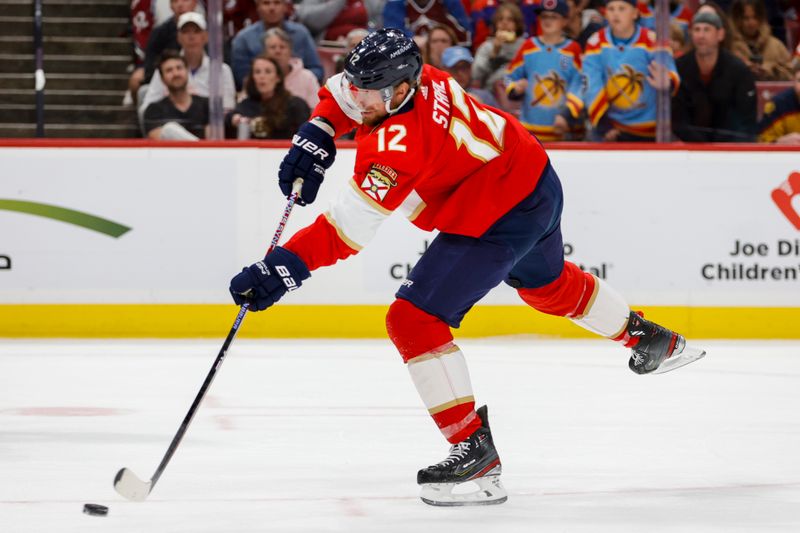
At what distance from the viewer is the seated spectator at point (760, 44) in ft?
21.8

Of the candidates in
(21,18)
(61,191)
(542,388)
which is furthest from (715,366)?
(21,18)

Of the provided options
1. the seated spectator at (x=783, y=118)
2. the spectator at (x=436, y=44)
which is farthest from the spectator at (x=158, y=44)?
the seated spectator at (x=783, y=118)

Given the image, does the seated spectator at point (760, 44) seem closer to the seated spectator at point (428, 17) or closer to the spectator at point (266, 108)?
the seated spectator at point (428, 17)

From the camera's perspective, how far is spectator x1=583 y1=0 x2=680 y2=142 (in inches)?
257

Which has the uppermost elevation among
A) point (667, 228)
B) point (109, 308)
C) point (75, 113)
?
point (75, 113)

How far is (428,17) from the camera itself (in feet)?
22.7

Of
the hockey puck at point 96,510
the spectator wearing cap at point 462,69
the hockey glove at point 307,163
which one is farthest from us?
the spectator wearing cap at point 462,69

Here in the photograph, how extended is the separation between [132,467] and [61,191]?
10.2 feet

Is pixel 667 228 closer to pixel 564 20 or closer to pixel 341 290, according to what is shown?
pixel 564 20

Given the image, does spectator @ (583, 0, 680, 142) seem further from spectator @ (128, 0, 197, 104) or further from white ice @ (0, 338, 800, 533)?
spectator @ (128, 0, 197, 104)

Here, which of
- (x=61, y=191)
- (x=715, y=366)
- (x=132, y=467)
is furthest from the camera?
(x=61, y=191)

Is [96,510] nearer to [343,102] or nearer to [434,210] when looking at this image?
[434,210]

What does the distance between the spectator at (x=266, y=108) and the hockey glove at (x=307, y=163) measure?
294 cm

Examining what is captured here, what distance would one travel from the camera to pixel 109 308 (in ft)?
21.1
